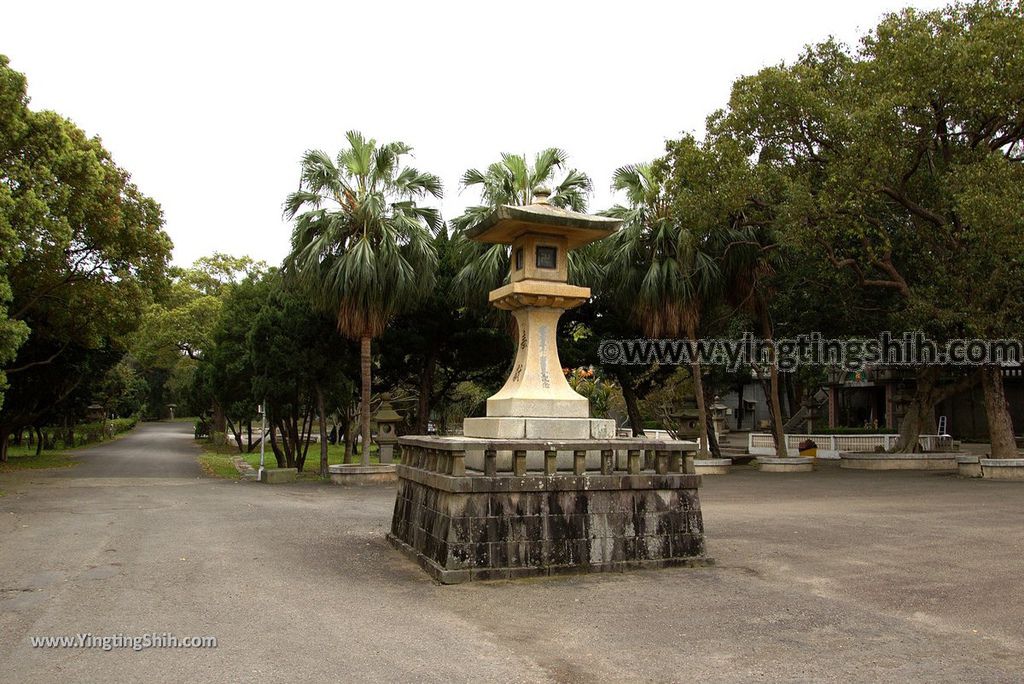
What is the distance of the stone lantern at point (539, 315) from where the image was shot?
9.41 m

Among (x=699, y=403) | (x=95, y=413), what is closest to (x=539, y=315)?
(x=699, y=403)

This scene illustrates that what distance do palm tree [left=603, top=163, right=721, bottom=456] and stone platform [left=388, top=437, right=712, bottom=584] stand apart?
13722 mm

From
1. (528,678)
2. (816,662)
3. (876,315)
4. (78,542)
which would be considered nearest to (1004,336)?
(876,315)

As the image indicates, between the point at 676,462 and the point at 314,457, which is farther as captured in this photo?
the point at 314,457

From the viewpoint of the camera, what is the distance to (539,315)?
999cm

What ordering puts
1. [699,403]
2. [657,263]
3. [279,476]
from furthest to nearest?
[699,403] < [657,263] < [279,476]

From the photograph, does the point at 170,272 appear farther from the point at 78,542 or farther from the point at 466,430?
the point at 466,430

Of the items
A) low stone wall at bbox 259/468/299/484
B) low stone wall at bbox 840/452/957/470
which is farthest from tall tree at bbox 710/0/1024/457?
low stone wall at bbox 259/468/299/484

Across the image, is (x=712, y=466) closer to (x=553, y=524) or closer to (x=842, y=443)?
(x=842, y=443)

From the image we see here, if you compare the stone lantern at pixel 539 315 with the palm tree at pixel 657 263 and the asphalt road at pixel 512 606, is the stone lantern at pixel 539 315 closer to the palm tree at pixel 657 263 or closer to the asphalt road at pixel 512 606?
the asphalt road at pixel 512 606

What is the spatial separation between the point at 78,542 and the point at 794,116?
18.0m

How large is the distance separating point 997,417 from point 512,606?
733 inches

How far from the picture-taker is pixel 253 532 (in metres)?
11.6

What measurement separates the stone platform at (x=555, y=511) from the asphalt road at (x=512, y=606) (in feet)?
0.85
